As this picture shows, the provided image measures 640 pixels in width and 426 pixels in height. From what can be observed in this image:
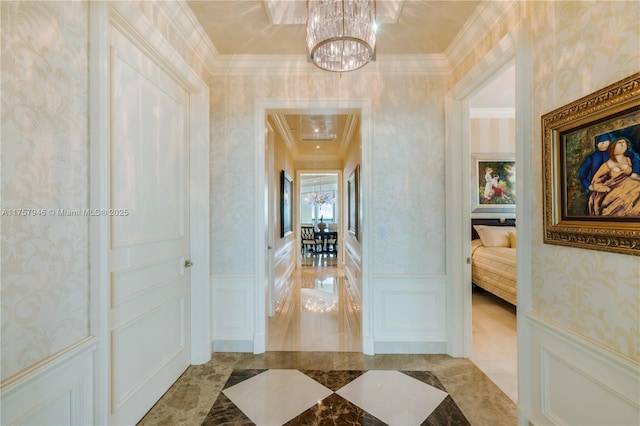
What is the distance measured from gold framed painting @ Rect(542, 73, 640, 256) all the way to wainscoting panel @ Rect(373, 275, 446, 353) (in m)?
1.24

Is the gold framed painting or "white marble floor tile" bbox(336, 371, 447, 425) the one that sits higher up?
the gold framed painting

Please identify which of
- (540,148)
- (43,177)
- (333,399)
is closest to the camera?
(43,177)

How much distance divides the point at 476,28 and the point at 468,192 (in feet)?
4.11

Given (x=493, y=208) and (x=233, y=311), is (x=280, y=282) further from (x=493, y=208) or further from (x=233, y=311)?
(x=493, y=208)

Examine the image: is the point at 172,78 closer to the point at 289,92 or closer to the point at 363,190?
the point at 289,92

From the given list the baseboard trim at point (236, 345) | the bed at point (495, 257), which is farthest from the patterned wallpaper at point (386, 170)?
the bed at point (495, 257)

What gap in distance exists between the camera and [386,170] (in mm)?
2469

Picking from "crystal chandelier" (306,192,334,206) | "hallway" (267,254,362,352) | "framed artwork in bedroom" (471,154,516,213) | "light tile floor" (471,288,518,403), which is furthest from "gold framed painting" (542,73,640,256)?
"crystal chandelier" (306,192,334,206)

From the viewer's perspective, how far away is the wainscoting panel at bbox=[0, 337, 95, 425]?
3.00 feet

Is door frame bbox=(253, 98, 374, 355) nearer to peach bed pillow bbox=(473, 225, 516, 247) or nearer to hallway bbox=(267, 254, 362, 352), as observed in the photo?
hallway bbox=(267, 254, 362, 352)

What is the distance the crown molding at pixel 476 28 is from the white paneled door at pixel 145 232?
2221 millimetres

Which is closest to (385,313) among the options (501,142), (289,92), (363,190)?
(363,190)

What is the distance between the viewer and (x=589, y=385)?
118 centimetres

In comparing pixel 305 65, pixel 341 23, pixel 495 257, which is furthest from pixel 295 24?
pixel 495 257
